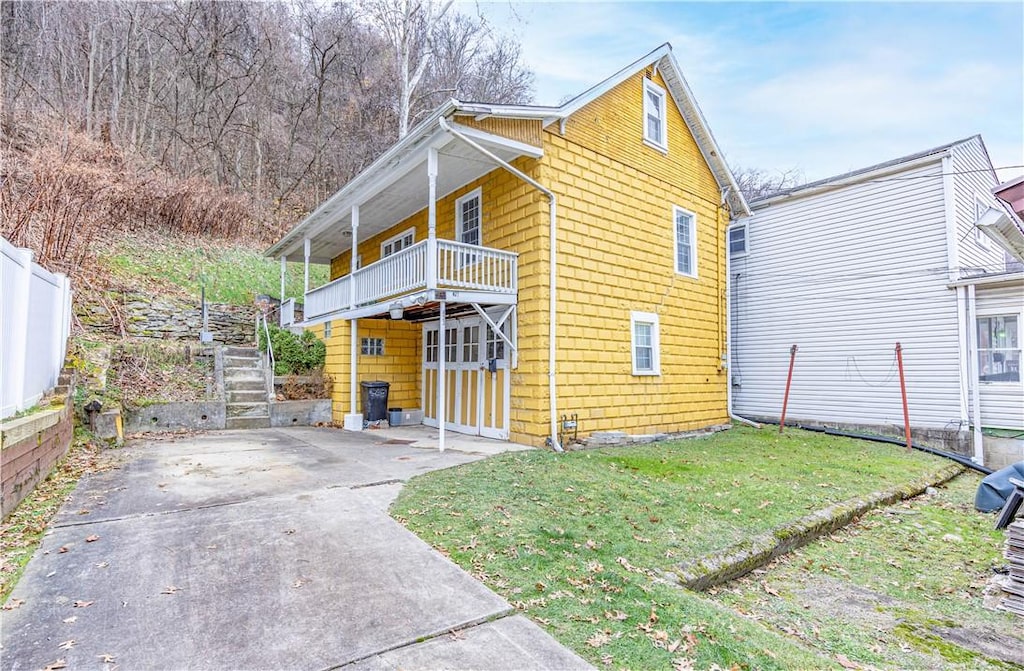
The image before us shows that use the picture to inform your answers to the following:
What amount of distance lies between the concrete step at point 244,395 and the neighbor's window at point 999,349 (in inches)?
608

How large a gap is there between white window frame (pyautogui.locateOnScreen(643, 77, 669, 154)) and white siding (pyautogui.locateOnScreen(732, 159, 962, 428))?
4.67 m

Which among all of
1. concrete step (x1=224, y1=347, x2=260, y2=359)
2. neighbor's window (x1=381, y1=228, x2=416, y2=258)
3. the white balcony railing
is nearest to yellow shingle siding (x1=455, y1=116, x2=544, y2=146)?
the white balcony railing

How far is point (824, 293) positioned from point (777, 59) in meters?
6.35

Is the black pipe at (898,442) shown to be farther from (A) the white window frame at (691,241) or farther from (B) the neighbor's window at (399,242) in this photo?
(B) the neighbor's window at (399,242)

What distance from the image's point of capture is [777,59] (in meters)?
13.5

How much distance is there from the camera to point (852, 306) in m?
12.4

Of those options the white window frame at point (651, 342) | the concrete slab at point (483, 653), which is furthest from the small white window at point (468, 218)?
the concrete slab at point (483, 653)

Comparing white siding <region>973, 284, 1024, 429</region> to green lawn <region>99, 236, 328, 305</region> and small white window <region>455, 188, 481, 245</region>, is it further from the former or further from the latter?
green lawn <region>99, 236, 328, 305</region>

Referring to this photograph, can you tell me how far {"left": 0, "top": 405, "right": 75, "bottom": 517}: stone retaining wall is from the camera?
14.1 ft

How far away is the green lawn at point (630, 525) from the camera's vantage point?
3.07 meters

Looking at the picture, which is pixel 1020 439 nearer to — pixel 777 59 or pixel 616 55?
pixel 777 59

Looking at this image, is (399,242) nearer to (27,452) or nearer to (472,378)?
(472,378)

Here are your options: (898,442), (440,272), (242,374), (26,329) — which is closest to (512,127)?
(440,272)

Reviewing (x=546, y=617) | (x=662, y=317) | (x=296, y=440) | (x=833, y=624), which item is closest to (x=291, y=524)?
(x=546, y=617)
